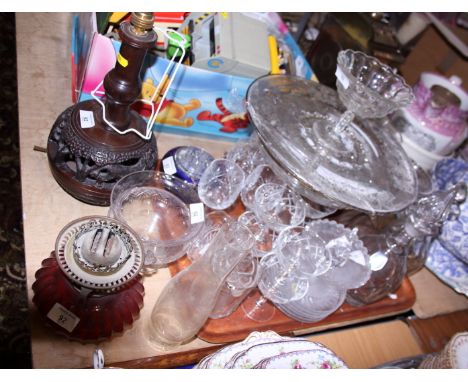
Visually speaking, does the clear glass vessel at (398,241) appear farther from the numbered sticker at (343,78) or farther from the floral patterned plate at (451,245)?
the numbered sticker at (343,78)

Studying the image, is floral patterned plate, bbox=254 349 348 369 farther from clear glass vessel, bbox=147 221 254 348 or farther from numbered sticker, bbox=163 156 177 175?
numbered sticker, bbox=163 156 177 175

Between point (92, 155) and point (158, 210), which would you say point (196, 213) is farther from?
point (92, 155)

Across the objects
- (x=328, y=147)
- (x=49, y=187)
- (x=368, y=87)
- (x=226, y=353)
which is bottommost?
(x=49, y=187)

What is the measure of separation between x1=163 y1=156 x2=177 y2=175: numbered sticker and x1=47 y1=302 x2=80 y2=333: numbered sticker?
37cm

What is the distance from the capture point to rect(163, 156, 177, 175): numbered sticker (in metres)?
0.99

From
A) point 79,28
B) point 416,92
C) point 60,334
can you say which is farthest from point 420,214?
point 79,28

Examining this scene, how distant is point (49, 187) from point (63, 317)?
12.0 inches

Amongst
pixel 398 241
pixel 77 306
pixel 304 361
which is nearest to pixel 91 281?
pixel 77 306

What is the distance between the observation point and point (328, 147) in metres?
0.99

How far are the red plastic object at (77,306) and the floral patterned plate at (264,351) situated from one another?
211 millimetres

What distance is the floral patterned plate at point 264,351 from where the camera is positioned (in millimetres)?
678

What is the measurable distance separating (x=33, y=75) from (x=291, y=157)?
0.65 meters

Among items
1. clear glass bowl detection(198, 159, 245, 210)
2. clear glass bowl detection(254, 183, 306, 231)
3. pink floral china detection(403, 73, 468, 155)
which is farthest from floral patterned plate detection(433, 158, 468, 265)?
clear glass bowl detection(198, 159, 245, 210)

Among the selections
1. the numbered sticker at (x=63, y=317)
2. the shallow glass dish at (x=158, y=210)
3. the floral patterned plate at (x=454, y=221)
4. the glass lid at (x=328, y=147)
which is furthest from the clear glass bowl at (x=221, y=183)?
the floral patterned plate at (x=454, y=221)
